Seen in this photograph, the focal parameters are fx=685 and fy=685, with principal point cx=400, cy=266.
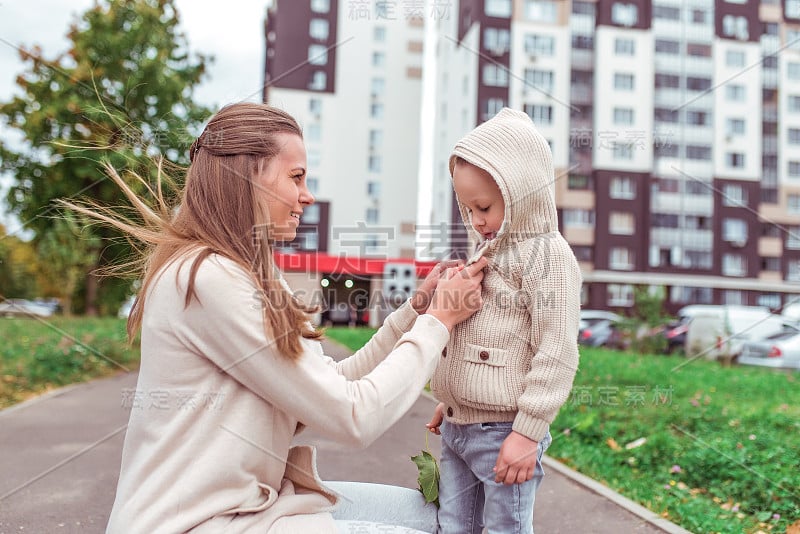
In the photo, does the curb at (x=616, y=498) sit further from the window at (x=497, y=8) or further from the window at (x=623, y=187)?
the window at (x=497, y=8)

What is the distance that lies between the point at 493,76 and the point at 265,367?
29.1 m

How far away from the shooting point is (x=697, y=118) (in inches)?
1228

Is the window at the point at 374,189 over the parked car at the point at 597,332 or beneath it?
over

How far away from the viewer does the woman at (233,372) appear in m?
1.20

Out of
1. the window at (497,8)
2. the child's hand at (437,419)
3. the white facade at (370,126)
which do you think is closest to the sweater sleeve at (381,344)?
the child's hand at (437,419)

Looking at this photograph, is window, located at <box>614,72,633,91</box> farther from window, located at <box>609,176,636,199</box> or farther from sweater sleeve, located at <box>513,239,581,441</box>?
sweater sleeve, located at <box>513,239,581,441</box>

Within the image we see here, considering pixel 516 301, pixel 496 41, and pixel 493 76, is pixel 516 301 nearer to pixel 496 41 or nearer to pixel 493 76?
pixel 493 76

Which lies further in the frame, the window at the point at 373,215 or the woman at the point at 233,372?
the window at the point at 373,215

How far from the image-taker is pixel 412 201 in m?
39.2

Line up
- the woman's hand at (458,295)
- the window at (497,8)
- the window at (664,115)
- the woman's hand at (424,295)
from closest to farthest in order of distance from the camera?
the woman's hand at (458,295) < the woman's hand at (424,295) < the window at (497,8) < the window at (664,115)

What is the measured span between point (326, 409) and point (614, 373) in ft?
22.2

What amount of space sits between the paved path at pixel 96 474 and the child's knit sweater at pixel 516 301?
1.58 metres

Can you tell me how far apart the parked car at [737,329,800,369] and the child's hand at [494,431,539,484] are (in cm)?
1169

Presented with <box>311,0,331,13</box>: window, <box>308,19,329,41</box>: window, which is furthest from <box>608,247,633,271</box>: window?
<box>311,0,331,13</box>: window
